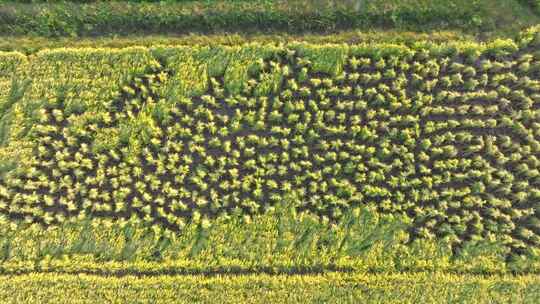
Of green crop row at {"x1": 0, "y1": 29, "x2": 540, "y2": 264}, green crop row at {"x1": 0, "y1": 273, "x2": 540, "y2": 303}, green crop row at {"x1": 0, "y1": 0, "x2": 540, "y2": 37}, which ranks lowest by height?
green crop row at {"x1": 0, "y1": 273, "x2": 540, "y2": 303}

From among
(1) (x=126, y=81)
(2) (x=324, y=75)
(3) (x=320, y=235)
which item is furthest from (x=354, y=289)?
(1) (x=126, y=81)

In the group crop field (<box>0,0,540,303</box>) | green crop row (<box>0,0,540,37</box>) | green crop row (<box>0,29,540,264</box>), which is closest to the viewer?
crop field (<box>0,0,540,303</box>)

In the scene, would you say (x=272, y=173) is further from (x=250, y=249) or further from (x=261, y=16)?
(x=261, y=16)

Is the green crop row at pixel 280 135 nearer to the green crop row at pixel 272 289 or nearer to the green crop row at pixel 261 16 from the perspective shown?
the green crop row at pixel 261 16

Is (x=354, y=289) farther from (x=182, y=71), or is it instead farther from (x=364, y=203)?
(x=182, y=71)

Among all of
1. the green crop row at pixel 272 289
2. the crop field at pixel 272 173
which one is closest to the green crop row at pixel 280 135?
the crop field at pixel 272 173

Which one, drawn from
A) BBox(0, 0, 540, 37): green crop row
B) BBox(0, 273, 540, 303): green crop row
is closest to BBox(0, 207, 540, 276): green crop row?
BBox(0, 273, 540, 303): green crop row

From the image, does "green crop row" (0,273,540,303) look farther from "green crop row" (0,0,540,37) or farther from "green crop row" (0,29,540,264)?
"green crop row" (0,0,540,37)
